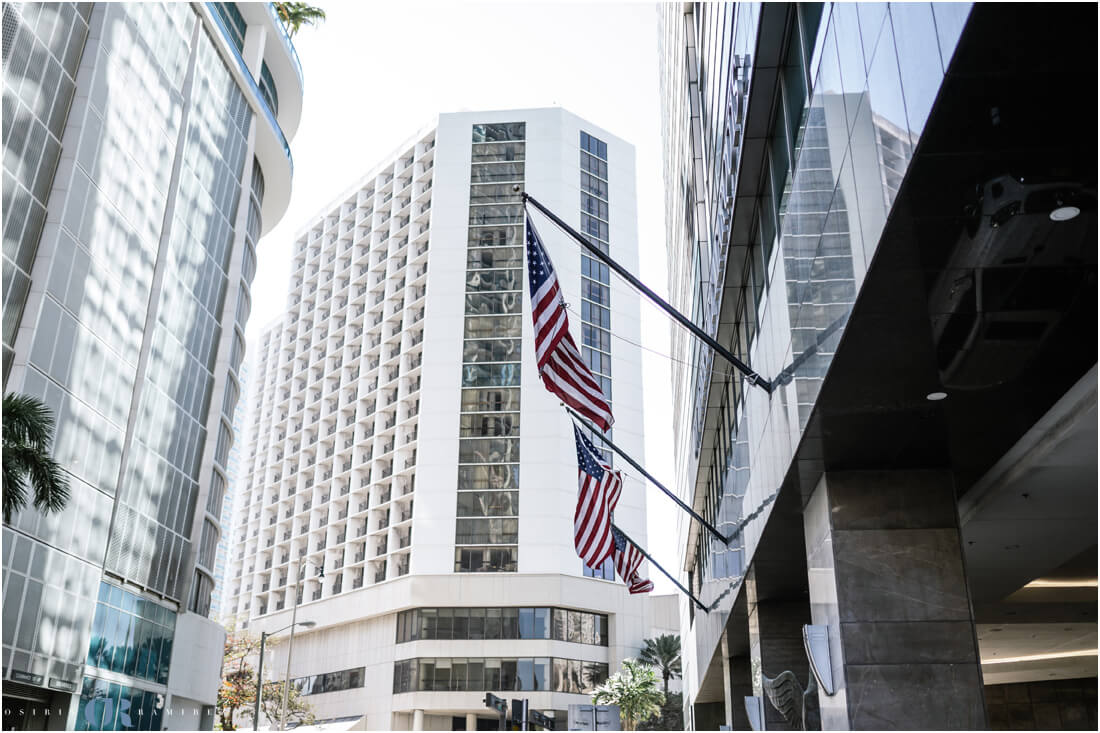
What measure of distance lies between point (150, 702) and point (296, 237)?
79221mm

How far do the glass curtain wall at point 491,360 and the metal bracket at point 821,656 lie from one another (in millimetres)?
63417

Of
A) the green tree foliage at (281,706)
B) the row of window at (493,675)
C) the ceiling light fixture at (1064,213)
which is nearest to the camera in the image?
the ceiling light fixture at (1064,213)

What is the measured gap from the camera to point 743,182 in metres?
15.1

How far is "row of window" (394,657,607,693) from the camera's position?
72750 millimetres

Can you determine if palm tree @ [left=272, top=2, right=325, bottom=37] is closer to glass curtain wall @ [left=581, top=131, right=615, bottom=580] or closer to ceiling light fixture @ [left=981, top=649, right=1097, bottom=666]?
glass curtain wall @ [left=581, top=131, right=615, bottom=580]

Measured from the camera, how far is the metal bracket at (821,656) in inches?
518

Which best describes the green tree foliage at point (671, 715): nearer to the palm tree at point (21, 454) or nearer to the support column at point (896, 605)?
the palm tree at point (21, 454)

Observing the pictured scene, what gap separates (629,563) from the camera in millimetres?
25578

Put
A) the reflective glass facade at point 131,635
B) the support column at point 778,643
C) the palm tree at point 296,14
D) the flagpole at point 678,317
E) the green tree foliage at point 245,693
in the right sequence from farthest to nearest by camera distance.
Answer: the green tree foliage at point 245,693, the palm tree at point 296,14, the reflective glass facade at point 131,635, the support column at point 778,643, the flagpole at point 678,317

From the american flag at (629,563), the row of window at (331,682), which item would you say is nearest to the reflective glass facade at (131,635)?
the american flag at (629,563)

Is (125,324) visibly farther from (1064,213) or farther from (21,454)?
(1064,213)

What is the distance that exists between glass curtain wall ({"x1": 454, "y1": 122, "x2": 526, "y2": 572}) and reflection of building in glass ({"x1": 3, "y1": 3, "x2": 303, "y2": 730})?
99.9 ft

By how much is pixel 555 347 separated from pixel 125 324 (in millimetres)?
29634

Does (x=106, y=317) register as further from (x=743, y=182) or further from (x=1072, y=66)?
(x=1072, y=66)
